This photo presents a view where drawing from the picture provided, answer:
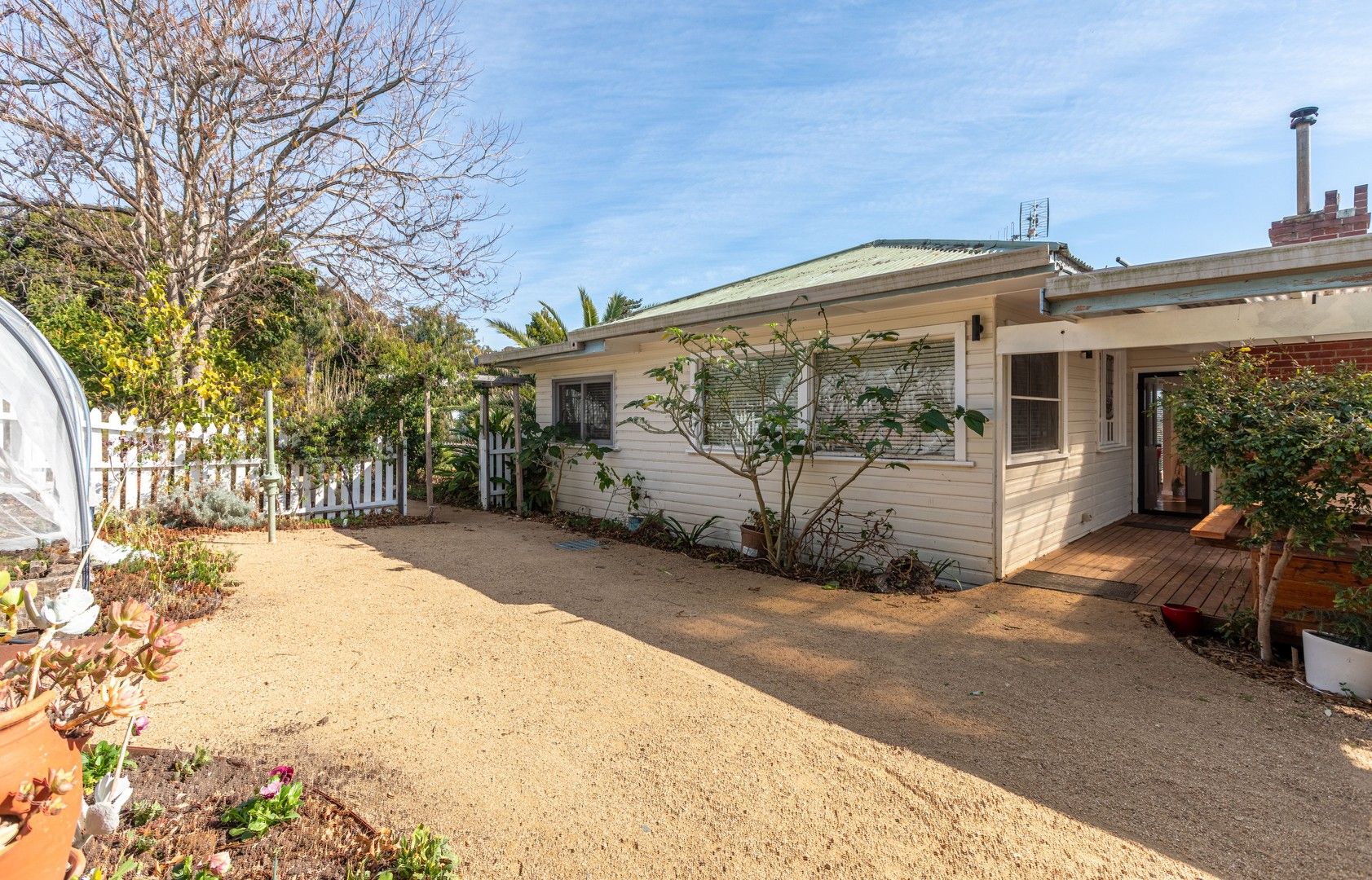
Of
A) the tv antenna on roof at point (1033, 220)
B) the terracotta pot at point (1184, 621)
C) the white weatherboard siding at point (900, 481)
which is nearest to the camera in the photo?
the terracotta pot at point (1184, 621)

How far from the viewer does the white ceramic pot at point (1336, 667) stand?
3.49m

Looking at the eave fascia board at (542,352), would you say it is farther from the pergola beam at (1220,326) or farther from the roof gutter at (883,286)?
the pergola beam at (1220,326)

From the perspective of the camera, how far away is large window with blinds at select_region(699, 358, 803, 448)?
7066mm

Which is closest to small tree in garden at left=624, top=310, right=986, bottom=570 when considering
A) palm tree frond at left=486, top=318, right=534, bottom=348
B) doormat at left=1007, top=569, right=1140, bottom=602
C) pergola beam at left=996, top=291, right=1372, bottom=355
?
pergola beam at left=996, top=291, right=1372, bottom=355

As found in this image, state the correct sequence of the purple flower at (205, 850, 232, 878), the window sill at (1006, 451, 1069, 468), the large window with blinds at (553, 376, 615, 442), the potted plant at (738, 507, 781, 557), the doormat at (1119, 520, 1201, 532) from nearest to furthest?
1. the purple flower at (205, 850, 232, 878)
2. the window sill at (1006, 451, 1069, 468)
3. the potted plant at (738, 507, 781, 557)
4. the doormat at (1119, 520, 1201, 532)
5. the large window with blinds at (553, 376, 615, 442)

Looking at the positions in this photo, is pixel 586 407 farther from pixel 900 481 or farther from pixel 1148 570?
pixel 1148 570

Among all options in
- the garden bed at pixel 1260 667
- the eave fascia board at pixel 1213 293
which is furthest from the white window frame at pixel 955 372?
the garden bed at pixel 1260 667

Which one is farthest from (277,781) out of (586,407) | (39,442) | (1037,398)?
(586,407)

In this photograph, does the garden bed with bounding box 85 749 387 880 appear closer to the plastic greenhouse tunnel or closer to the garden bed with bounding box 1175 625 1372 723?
the plastic greenhouse tunnel

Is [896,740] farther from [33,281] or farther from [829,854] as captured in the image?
[33,281]

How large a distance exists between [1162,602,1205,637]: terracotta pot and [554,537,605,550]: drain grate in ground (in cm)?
550

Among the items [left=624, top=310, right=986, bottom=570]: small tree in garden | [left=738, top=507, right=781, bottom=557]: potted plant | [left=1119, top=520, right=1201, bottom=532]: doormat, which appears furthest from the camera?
[left=1119, top=520, right=1201, bottom=532]: doormat

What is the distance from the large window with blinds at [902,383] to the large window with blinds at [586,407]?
3759 millimetres

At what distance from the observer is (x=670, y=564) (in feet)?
22.9
